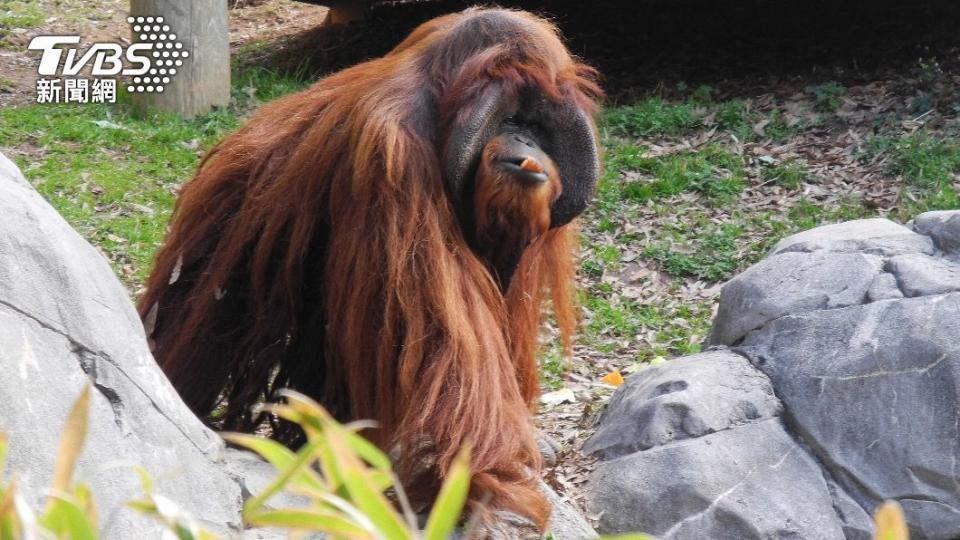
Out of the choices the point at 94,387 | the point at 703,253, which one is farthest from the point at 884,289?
the point at 94,387

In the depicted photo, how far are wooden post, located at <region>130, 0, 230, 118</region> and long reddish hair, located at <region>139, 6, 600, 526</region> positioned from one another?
3052mm

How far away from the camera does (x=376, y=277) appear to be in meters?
3.23

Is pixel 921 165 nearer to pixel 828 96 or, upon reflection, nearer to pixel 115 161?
pixel 828 96

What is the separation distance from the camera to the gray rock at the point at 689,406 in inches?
147

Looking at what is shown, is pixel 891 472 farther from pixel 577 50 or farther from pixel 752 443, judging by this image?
pixel 577 50

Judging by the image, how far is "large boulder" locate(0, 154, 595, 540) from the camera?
224 centimetres

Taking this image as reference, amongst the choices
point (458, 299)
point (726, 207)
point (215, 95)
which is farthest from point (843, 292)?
point (215, 95)

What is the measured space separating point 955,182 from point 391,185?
12.8 ft

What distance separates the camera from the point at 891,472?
358cm

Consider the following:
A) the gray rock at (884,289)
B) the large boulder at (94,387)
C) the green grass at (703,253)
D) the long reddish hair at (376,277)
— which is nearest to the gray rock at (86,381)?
the large boulder at (94,387)

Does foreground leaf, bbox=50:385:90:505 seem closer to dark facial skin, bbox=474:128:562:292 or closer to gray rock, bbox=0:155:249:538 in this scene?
gray rock, bbox=0:155:249:538

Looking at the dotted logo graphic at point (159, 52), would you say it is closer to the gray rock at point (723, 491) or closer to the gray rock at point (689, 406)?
the gray rock at point (689, 406)

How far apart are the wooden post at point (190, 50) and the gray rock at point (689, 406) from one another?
4.00m

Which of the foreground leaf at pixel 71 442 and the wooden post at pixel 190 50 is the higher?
the foreground leaf at pixel 71 442
